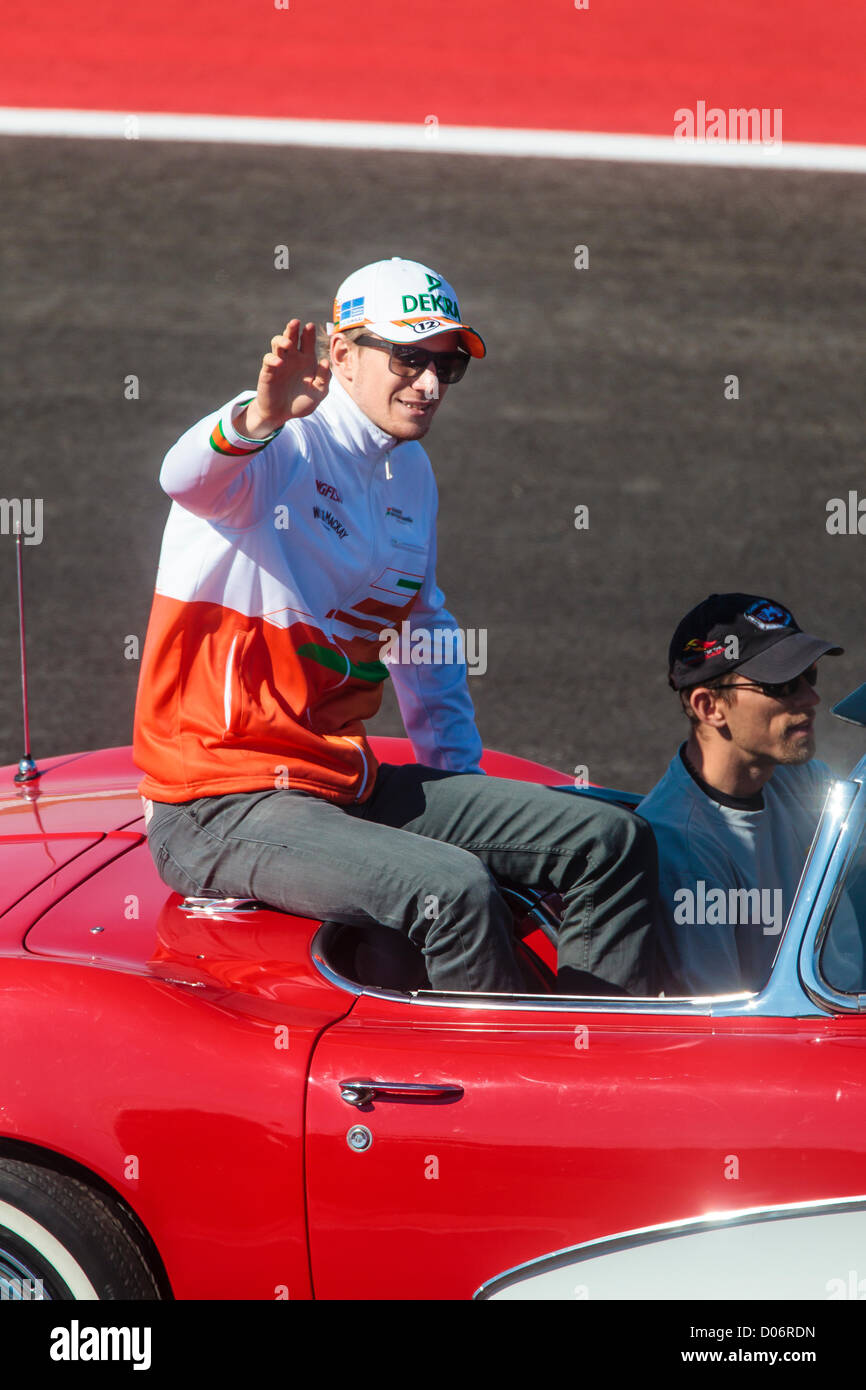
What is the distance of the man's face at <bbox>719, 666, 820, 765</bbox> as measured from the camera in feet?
9.73

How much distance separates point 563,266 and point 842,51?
4.77 m

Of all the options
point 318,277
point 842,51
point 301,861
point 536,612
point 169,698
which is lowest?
point 301,861

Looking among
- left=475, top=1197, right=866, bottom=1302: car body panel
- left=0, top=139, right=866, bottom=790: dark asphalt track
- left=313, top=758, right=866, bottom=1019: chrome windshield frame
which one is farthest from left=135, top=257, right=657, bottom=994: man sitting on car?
left=0, top=139, right=866, bottom=790: dark asphalt track

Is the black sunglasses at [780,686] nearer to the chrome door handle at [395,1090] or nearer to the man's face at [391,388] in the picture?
the man's face at [391,388]

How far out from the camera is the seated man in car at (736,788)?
287 centimetres

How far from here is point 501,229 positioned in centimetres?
1125

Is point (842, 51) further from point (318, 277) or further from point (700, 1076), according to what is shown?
point (700, 1076)

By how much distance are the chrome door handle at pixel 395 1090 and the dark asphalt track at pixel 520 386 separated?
3502 millimetres

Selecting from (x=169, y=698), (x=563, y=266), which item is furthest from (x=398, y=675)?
(x=563, y=266)

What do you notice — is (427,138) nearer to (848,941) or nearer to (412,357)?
(412,357)

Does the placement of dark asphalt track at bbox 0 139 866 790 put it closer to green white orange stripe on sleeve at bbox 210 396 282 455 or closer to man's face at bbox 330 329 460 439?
man's face at bbox 330 329 460 439

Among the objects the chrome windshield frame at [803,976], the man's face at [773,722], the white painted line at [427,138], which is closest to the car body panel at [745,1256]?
the chrome windshield frame at [803,976]

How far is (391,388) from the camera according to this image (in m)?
3.15

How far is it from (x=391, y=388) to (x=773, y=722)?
1069 mm
